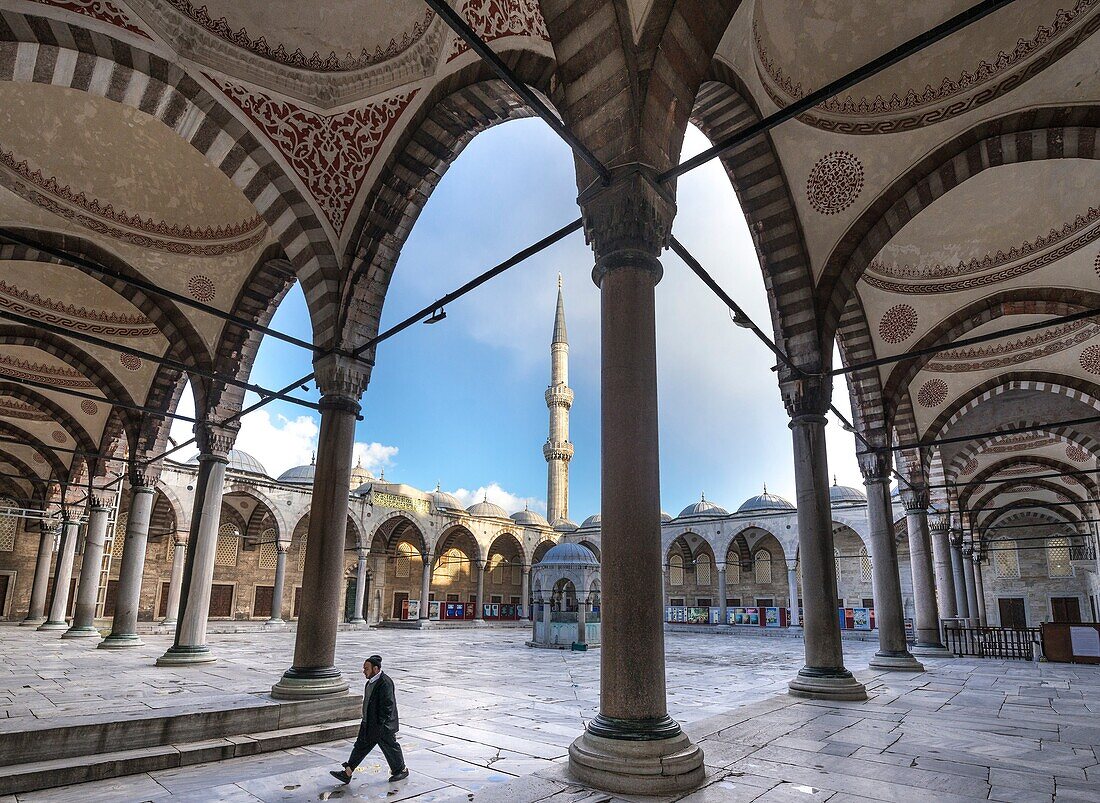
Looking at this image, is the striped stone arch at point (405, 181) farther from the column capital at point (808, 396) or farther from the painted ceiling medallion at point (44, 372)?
the painted ceiling medallion at point (44, 372)

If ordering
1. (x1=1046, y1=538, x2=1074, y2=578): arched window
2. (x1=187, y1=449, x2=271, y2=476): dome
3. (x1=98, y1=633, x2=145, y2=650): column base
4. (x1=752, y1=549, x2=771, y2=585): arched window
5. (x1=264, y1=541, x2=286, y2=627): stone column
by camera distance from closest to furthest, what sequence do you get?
1. (x1=98, y1=633, x2=145, y2=650): column base
2. (x1=264, y1=541, x2=286, y2=627): stone column
3. (x1=187, y1=449, x2=271, y2=476): dome
4. (x1=1046, y1=538, x2=1074, y2=578): arched window
5. (x1=752, y1=549, x2=771, y2=585): arched window

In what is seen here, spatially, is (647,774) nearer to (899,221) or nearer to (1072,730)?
(1072,730)

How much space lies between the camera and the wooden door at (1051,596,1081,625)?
27.4 metres

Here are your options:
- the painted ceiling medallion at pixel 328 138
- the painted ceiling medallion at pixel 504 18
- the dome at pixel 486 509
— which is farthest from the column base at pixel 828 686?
the dome at pixel 486 509

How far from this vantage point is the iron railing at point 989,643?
1479cm

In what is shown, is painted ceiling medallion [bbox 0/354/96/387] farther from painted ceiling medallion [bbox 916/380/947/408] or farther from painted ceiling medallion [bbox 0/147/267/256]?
painted ceiling medallion [bbox 916/380/947/408]

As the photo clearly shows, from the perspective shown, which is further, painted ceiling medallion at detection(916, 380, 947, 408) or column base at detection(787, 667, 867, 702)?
painted ceiling medallion at detection(916, 380, 947, 408)

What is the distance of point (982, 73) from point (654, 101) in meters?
5.05

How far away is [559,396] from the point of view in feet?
141

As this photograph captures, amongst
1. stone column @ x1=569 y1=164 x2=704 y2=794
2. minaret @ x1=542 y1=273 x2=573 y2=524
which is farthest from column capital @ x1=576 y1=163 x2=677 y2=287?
minaret @ x1=542 y1=273 x2=573 y2=524

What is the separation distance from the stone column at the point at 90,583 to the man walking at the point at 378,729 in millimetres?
12745

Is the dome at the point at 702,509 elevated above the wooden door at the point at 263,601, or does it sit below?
above

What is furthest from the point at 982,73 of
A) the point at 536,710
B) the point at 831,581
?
the point at 536,710

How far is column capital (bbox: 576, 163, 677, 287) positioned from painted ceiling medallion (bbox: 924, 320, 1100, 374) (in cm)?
1163
